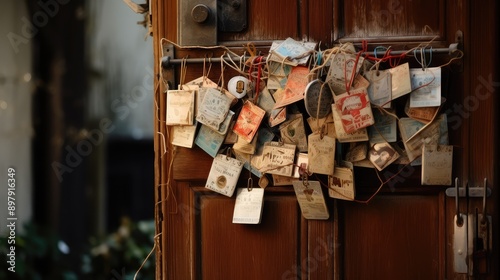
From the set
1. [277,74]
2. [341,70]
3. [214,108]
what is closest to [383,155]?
[341,70]

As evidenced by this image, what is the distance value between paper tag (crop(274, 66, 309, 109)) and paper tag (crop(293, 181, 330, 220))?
0.27 meters

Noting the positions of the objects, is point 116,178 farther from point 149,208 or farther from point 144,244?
point 144,244

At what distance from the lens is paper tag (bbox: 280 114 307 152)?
229 cm

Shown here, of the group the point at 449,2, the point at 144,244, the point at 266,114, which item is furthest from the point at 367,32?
the point at 144,244

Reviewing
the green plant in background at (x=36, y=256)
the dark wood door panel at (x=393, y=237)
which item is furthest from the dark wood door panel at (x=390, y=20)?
the green plant in background at (x=36, y=256)

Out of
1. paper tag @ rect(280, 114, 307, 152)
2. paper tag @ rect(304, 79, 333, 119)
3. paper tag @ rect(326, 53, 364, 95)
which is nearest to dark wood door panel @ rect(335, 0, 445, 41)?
paper tag @ rect(326, 53, 364, 95)

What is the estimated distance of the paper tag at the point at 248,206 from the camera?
2322 millimetres

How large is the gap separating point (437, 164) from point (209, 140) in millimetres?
762

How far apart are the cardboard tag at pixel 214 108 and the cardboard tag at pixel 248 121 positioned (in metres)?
0.05

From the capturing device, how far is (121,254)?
4.77m

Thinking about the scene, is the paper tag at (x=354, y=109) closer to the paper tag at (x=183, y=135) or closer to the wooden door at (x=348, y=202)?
the wooden door at (x=348, y=202)

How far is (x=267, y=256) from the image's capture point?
237 centimetres

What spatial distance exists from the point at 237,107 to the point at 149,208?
3255 mm

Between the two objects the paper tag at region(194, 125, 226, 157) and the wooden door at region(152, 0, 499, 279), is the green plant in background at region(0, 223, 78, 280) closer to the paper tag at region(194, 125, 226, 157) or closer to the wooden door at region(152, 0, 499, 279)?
the wooden door at region(152, 0, 499, 279)
